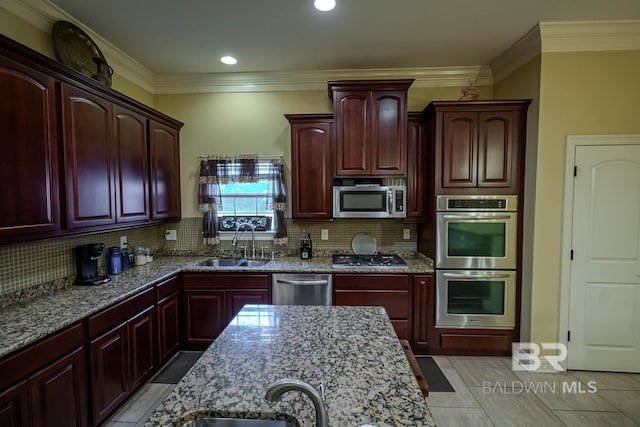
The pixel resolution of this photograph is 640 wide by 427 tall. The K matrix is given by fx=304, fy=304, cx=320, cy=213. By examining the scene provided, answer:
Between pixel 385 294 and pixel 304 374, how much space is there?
2.01 meters

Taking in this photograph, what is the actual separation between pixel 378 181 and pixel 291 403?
105 inches

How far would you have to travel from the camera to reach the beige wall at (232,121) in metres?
3.59

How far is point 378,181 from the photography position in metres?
3.34

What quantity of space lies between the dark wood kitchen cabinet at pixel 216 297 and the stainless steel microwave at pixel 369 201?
1074 mm

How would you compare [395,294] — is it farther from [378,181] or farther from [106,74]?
[106,74]

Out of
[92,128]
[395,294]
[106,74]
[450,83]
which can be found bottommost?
[395,294]

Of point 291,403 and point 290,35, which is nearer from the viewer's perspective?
point 291,403

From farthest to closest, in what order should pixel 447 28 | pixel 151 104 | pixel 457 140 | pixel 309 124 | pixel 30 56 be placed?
pixel 151 104, pixel 309 124, pixel 457 140, pixel 447 28, pixel 30 56

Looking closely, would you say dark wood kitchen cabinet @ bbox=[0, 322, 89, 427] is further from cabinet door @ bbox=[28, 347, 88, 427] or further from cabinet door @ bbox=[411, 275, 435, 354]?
cabinet door @ bbox=[411, 275, 435, 354]

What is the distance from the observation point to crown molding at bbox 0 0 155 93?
2.14 metres

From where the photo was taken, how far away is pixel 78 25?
2504 millimetres

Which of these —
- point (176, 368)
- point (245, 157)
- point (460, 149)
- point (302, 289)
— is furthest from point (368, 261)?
point (176, 368)

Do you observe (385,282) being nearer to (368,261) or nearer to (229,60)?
(368,261)

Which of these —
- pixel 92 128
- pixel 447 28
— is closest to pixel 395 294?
pixel 447 28
